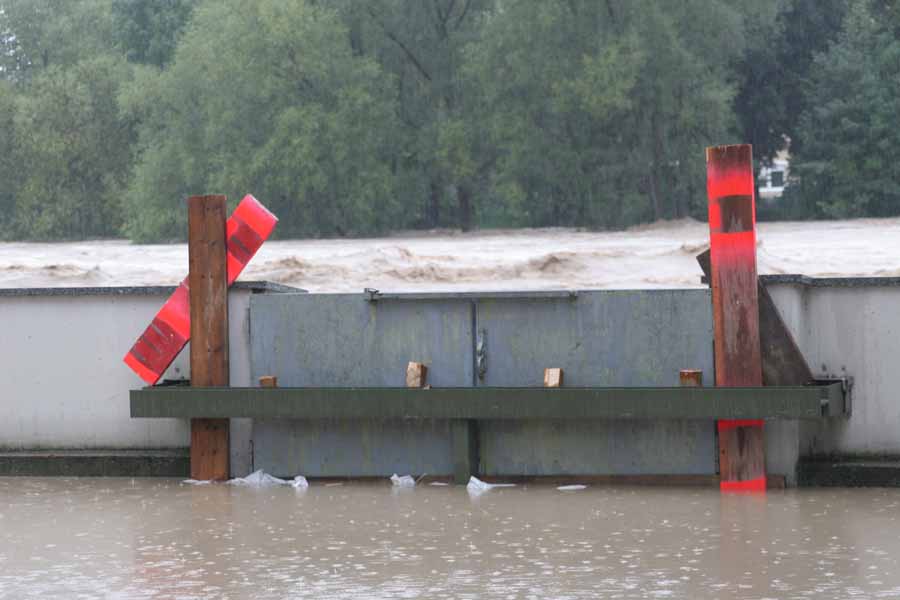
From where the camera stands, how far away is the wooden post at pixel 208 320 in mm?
12945

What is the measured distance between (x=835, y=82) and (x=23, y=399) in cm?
4541

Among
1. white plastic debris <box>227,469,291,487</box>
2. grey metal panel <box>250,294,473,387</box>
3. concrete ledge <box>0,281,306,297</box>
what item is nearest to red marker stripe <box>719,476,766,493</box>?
grey metal panel <box>250,294,473,387</box>

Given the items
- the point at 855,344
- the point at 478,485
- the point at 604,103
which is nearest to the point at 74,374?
the point at 478,485

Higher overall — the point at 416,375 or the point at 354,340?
the point at 354,340

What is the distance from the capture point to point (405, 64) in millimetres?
57000

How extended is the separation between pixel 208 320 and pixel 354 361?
112 centimetres

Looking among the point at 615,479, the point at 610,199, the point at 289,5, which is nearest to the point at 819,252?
the point at 615,479

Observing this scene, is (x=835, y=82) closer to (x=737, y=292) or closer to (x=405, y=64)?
(x=405, y=64)

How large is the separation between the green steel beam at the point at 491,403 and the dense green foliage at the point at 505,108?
1516 inches

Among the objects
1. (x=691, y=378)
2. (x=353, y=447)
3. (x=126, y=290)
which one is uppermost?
(x=126, y=290)

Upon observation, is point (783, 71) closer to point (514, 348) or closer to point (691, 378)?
point (514, 348)

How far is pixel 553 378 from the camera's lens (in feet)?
40.7

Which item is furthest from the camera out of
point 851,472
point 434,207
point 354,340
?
point 434,207

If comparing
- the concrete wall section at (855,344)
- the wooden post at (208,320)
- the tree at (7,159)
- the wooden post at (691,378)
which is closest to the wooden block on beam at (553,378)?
the wooden post at (691,378)
